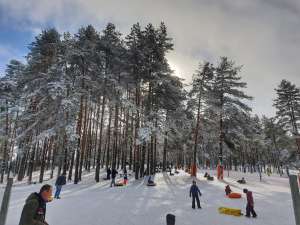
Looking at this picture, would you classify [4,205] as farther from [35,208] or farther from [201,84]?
[201,84]

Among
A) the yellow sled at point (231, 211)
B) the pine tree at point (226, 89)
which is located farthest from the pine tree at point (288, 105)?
the yellow sled at point (231, 211)

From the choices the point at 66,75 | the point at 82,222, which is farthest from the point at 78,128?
the point at 82,222

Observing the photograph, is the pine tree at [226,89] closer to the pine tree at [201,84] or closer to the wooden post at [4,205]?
the pine tree at [201,84]

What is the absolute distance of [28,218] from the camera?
158 inches

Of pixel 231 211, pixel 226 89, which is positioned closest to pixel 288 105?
pixel 226 89

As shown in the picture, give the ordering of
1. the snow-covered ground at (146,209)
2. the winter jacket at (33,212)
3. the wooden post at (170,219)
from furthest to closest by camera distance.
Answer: the snow-covered ground at (146,209), the wooden post at (170,219), the winter jacket at (33,212)

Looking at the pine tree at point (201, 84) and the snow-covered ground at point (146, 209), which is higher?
the pine tree at point (201, 84)

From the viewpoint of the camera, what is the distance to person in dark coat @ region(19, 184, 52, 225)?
13.2ft

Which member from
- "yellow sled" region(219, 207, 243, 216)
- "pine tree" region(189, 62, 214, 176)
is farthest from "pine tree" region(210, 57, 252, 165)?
"yellow sled" region(219, 207, 243, 216)

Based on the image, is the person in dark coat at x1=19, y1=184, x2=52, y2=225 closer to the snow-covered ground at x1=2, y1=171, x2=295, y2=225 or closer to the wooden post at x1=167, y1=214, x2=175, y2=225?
the wooden post at x1=167, y1=214, x2=175, y2=225

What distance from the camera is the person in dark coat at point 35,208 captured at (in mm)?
4012

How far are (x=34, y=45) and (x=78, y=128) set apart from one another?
42.6 ft

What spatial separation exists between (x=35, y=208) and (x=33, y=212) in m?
0.07

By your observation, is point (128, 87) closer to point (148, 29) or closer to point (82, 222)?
point (148, 29)
